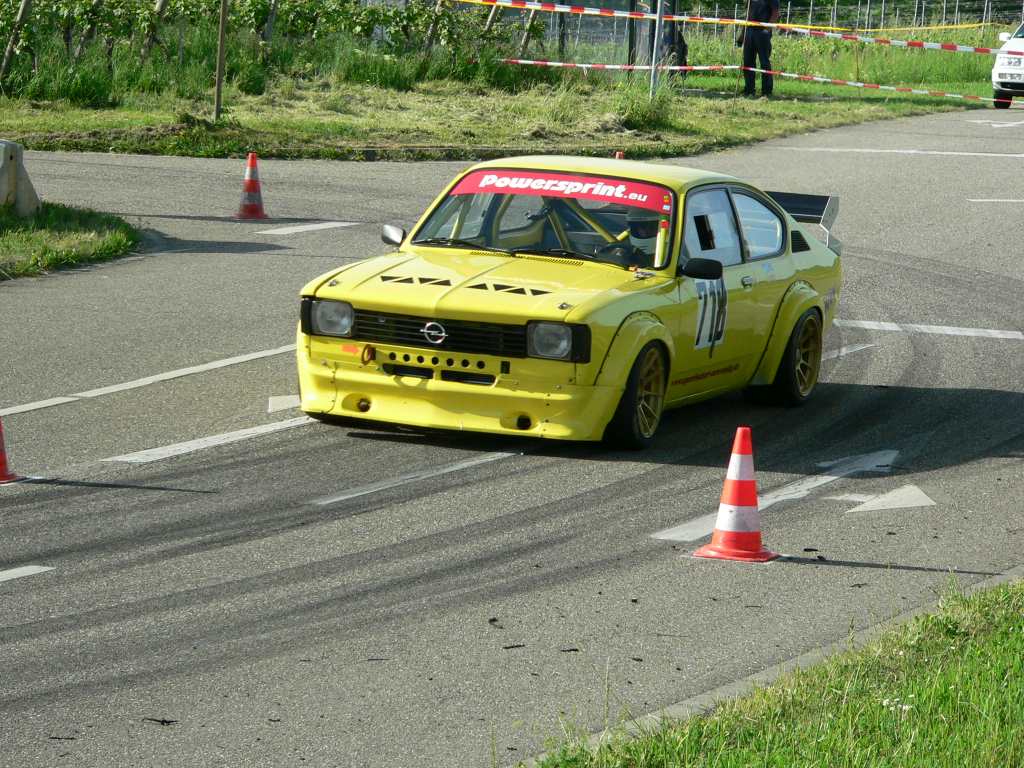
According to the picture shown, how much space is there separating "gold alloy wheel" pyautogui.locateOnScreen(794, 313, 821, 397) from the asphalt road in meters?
0.23

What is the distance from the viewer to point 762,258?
10945 mm

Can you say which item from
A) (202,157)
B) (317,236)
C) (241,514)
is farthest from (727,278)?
(202,157)

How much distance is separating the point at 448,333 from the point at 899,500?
Result: 2.43 m

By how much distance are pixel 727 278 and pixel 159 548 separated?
428 centimetres

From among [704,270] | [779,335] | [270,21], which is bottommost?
[779,335]

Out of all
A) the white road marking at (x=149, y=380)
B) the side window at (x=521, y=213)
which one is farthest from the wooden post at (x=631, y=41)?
the side window at (x=521, y=213)

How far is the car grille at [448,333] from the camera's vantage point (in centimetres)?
911

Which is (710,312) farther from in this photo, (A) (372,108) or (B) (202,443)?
(A) (372,108)

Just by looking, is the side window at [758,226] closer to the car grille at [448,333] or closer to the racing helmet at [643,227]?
the racing helmet at [643,227]

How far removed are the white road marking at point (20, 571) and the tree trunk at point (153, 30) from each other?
71.1 feet

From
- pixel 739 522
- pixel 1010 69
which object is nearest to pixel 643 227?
pixel 739 522

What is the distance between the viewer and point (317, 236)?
17.9m

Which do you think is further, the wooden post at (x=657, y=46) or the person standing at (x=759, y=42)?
the person standing at (x=759, y=42)

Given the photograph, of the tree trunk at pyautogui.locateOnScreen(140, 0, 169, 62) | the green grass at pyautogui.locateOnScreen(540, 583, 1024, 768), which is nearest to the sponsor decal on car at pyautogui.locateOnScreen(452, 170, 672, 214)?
the green grass at pyautogui.locateOnScreen(540, 583, 1024, 768)
